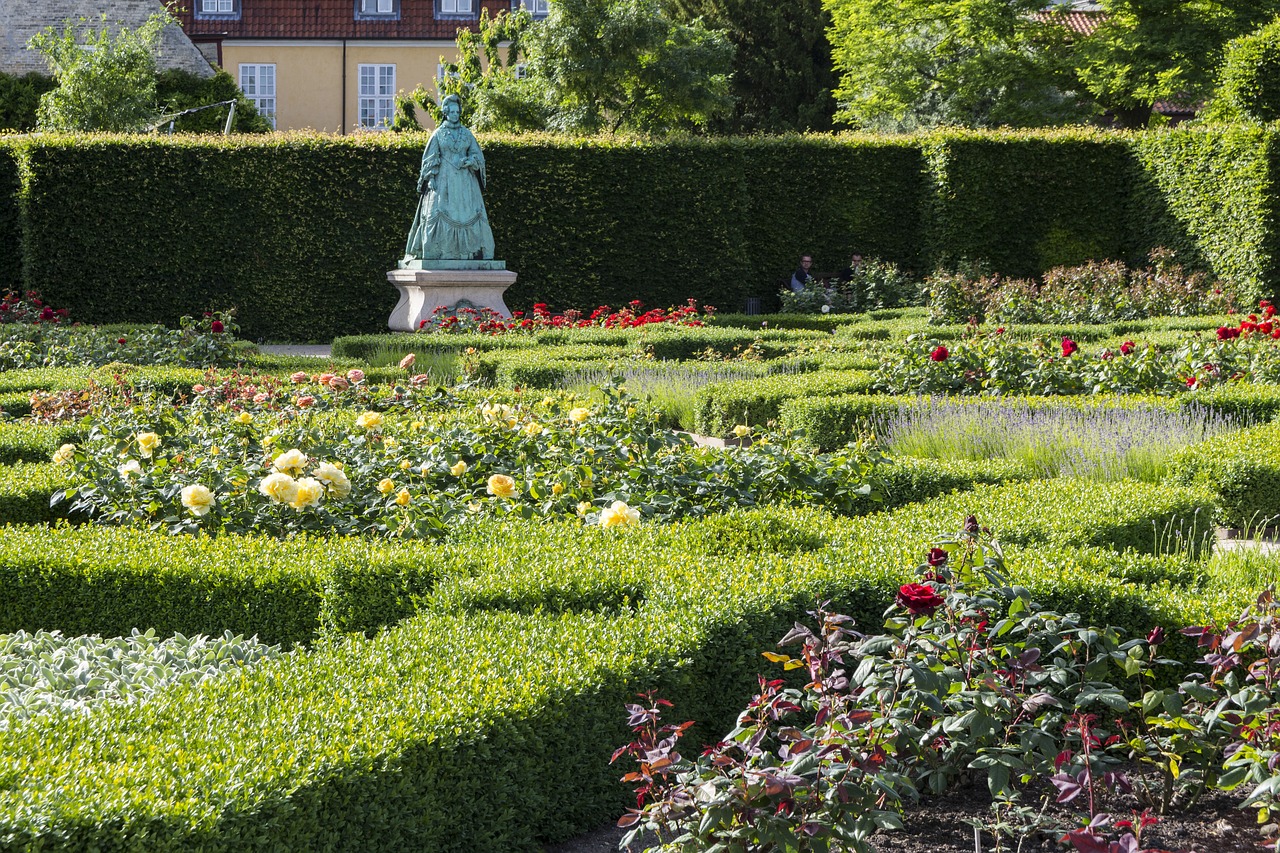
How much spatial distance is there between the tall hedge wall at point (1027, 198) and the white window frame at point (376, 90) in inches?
853

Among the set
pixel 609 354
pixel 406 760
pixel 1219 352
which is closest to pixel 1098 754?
pixel 406 760

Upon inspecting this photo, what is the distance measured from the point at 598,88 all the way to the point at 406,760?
20710 mm

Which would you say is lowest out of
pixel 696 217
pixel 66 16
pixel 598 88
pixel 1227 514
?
pixel 1227 514

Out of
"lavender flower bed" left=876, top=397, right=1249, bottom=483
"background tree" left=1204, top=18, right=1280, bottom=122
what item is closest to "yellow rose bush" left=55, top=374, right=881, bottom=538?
"lavender flower bed" left=876, top=397, right=1249, bottom=483

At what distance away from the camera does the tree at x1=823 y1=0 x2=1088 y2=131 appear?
25016mm

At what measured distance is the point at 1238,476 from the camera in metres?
5.94

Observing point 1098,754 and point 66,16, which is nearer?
point 1098,754

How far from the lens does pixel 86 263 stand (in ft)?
51.9

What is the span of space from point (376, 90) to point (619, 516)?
34.0 metres

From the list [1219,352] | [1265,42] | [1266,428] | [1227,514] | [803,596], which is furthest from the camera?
[1265,42]

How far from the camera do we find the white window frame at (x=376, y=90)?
35.8 meters

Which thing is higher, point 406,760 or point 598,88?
point 598,88

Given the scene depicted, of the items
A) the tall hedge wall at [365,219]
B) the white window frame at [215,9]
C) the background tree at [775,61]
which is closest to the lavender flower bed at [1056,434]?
the tall hedge wall at [365,219]

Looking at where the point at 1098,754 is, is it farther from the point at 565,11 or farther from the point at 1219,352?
the point at 565,11
